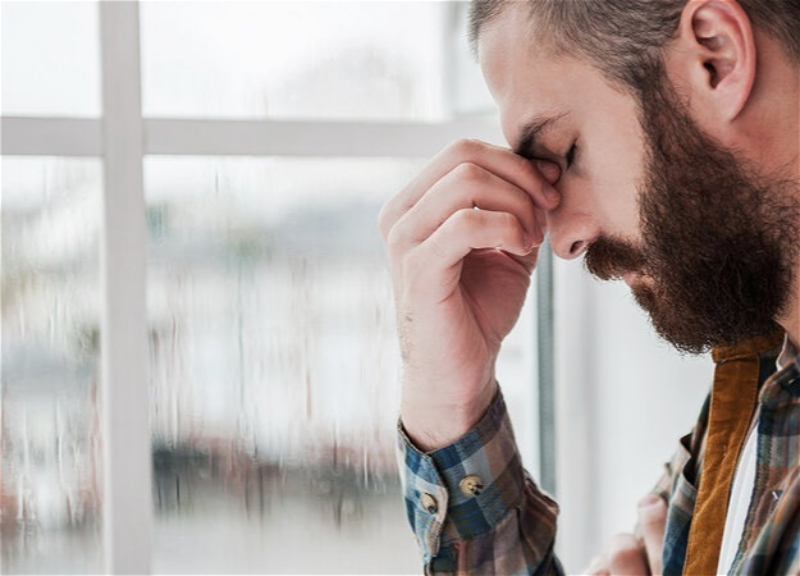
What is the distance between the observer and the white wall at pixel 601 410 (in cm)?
173

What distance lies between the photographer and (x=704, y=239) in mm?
1077

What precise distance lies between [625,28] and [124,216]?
2.53 feet

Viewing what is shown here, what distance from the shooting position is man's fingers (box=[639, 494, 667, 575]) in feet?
4.45

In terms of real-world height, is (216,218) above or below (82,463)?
above

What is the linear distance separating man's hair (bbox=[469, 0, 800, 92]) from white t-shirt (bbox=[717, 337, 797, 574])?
1.14 feet

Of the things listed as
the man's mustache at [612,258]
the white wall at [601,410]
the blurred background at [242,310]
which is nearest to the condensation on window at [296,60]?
the blurred background at [242,310]

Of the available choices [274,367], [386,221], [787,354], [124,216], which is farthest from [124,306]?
[787,354]

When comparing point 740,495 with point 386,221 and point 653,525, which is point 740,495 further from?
point 386,221

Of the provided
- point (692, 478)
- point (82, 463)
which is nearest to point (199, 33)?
point (82, 463)

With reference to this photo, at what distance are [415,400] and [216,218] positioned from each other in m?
0.49

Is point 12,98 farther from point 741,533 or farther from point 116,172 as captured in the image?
point 741,533

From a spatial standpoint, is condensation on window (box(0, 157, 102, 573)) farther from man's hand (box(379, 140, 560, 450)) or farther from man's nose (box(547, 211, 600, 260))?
man's nose (box(547, 211, 600, 260))

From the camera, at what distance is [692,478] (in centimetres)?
131

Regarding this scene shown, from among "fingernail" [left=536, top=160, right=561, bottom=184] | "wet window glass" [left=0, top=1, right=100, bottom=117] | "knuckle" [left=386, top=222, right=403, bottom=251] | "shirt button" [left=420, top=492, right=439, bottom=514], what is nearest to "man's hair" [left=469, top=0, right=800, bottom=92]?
"fingernail" [left=536, top=160, right=561, bottom=184]
